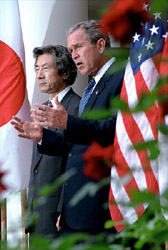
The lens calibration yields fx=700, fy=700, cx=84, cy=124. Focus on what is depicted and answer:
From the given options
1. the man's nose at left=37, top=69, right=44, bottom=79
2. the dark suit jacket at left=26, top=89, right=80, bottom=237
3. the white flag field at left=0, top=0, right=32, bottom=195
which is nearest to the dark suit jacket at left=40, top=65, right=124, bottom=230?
the dark suit jacket at left=26, top=89, right=80, bottom=237

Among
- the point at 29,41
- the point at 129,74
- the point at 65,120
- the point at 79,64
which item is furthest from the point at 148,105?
the point at 29,41

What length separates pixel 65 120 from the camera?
2566mm

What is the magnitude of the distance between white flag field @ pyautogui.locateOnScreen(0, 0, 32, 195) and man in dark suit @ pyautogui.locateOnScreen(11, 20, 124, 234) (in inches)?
38.9

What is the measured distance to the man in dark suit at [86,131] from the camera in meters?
2.66

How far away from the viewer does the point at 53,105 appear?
336cm

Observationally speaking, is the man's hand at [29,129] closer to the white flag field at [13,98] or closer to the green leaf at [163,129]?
the white flag field at [13,98]

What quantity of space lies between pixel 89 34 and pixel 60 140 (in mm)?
479

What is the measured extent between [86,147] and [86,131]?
0.79 feet

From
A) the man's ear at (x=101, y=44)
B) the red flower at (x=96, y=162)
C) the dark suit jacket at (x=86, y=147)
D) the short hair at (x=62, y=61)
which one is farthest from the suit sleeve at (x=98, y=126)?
the red flower at (x=96, y=162)

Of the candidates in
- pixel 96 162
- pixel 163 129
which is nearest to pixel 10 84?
pixel 96 162

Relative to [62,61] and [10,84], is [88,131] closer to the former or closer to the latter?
[62,61]

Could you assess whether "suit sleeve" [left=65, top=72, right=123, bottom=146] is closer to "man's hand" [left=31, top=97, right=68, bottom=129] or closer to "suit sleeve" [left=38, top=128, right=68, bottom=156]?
"man's hand" [left=31, top=97, right=68, bottom=129]

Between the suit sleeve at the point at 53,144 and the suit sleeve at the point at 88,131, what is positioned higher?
the suit sleeve at the point at 88,131

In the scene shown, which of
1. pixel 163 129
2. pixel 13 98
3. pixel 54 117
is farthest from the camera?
pixel 13 98
